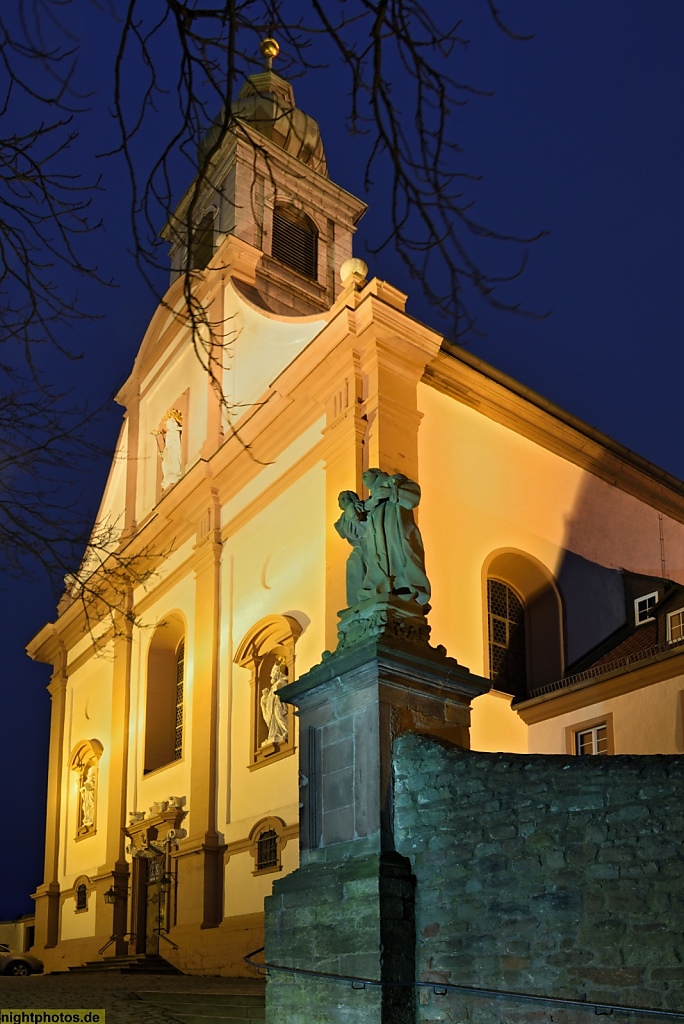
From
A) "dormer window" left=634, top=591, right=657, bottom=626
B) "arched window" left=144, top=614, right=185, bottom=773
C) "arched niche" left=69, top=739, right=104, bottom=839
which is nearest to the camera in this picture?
"dormer window" left=634, top=591, right=657, bottom=626

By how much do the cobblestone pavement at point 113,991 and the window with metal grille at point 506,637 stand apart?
5.67 m

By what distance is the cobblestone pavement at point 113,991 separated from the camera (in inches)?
477

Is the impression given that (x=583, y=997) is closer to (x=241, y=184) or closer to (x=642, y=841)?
(x=642, y=841)

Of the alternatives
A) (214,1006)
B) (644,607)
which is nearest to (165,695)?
(644,607)

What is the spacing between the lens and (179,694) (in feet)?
73.3

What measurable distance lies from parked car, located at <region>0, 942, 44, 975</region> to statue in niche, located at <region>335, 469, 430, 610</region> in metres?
17.4

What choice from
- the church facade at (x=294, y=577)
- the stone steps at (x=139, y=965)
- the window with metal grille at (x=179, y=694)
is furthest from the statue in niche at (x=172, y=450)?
the stone steps at (x=139, y=965)

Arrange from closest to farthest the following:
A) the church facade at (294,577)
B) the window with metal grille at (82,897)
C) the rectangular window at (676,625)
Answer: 1. the church facade at (294,577)
2. the rectangular window at (676,625)
3. the window with metal grille at (82,897)

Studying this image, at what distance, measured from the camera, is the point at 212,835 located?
18203 millimetres

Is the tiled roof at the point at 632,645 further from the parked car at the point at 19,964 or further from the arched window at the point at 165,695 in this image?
the parked car at the point at 19,964

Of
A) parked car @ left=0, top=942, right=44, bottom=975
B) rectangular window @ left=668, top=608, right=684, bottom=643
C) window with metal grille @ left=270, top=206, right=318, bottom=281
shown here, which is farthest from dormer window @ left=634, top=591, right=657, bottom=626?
parked car @ left=0, top=942, right=44, bottom=975

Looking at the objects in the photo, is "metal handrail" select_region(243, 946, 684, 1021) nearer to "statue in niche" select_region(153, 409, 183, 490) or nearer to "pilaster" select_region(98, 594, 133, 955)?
"pilaster" select_region(98, 594, 133, 955)

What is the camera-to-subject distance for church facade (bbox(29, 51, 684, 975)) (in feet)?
53.2

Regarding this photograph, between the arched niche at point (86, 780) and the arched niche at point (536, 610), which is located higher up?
the arched niche at point (536, 610)
